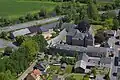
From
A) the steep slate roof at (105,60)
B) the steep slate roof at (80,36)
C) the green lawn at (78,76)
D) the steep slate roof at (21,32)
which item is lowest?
the green lawn at (78,76)

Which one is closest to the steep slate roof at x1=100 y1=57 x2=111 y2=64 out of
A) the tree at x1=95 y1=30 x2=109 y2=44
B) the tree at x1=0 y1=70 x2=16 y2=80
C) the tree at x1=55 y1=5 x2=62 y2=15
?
the tree at x1=95 y1=30 x2=109 y2=44

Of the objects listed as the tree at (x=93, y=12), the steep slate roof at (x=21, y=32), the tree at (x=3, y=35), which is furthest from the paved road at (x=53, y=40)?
the tree at (x=93, y=12)

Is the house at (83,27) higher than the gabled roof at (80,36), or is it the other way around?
the house at (83,27)

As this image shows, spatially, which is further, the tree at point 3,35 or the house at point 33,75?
the tree at point 3,35

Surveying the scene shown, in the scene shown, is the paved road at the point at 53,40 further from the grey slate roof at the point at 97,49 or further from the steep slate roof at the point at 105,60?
the steep slate roof at the point at 105,60

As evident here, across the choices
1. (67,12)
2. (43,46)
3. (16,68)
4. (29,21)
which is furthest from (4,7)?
(16,68)

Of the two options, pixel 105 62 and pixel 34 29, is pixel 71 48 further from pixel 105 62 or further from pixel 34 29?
pixel 34 29

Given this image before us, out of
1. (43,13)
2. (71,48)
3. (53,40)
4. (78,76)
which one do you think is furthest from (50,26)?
(78,76)

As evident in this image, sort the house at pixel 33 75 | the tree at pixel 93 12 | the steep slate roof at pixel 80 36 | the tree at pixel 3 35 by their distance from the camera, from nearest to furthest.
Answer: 1. the house at pixel 33 75
2. the steep slate roof at pixel 80 36
3. the tree at pixel 3 35
4. the tree at pixel 93 12

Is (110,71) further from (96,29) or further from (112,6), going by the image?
(112,6)
